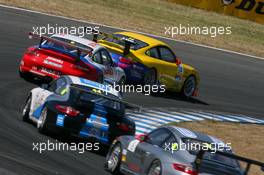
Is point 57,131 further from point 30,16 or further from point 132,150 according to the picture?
point 30,16

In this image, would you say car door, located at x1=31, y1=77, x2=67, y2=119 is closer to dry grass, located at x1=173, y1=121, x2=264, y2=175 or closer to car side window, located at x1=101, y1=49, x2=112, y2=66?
dry grass, located at x1=173, y1=121, x2=264, y2=175

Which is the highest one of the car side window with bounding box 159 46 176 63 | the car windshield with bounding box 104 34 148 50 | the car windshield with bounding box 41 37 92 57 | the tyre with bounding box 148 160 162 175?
the tyre with bounding box 148 160 162 175

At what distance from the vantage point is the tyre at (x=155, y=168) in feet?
40.9

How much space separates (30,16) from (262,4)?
11.2m

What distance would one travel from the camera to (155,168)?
41.7 feet

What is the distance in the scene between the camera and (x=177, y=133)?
13.3 metres

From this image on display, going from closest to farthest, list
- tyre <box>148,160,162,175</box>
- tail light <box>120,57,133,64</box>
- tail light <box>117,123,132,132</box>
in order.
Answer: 1. tyre <box>148,160,162,175</box>
2. tail light <box>117,123,132,132</box>
3. tail light <box>120,57,133,64</box>

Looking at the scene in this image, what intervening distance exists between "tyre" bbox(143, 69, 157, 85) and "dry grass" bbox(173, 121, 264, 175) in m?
2.72

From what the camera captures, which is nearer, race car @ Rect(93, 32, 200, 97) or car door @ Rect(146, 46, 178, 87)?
race car @ Rect(93, 32, 200, 97)

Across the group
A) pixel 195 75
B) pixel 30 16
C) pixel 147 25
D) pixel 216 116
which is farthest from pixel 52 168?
pixel 147 25

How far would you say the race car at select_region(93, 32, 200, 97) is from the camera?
2367 centimetres

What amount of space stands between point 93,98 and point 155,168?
3.67 meters

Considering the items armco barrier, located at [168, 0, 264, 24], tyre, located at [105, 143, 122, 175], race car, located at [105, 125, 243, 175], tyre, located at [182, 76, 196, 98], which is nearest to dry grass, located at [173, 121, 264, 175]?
tyre, located at [182, 76, 196, 98]

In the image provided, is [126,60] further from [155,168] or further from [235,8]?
[235,8]
